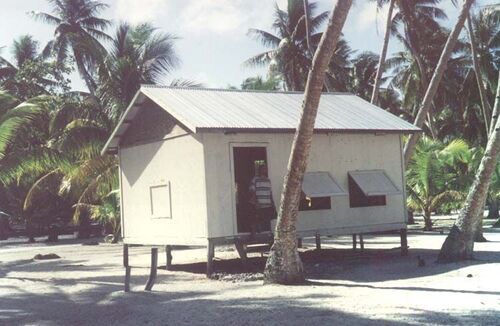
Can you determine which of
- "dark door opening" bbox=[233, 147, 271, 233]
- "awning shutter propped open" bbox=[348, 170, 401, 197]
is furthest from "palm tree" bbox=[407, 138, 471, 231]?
"dark door opening" bbox=[233, 147, 271, 233]

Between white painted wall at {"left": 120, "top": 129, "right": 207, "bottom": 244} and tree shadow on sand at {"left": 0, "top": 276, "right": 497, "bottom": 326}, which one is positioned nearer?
tree shadow on sand at {"left": 0, "top": 276, "right": 497, "bottom": 326}

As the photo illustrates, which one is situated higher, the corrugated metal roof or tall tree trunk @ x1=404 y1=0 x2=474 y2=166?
tall tree trunk @ x1=404 y1=0 x2=474 y2=166

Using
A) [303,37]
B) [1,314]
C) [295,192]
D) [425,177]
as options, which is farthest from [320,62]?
[303,37]

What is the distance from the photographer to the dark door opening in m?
14.2

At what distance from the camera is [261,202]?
13.2 meters

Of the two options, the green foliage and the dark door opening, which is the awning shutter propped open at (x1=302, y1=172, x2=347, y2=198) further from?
the green foliage

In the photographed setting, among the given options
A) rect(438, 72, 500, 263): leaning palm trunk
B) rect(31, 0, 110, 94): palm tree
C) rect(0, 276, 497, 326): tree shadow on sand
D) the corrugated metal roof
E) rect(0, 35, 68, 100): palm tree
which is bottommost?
rect(0, 276, 497, 326): tree shadow on sand

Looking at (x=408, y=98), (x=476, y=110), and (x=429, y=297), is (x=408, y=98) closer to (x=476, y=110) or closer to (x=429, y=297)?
(x=476, y=110)

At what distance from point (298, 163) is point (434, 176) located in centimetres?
1425

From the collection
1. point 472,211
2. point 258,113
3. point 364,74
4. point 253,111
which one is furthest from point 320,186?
point 364,74

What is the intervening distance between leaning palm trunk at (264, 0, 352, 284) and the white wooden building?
2320 mm

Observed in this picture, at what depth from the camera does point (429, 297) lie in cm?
924

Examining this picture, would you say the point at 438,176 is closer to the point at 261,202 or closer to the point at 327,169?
the point at 327,169

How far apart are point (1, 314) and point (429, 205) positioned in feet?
60.0
